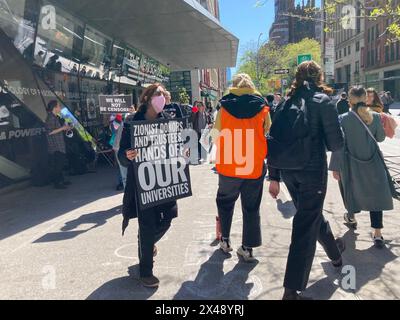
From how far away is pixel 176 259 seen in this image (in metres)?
4.20

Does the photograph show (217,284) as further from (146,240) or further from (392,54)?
(392,54)

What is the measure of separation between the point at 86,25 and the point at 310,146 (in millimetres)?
10947

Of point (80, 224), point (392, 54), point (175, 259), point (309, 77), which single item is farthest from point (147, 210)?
point (392, 54)

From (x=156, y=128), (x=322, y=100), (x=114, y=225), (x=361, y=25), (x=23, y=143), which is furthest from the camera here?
(x=361, y=25)

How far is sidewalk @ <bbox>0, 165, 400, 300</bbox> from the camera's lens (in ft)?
11.3

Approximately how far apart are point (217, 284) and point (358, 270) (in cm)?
149

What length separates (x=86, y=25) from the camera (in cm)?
1199

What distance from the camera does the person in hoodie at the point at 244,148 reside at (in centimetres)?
390

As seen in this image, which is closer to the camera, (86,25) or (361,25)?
(86,25)

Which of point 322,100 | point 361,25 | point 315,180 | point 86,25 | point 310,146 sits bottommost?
point 315,180

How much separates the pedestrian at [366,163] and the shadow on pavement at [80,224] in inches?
142

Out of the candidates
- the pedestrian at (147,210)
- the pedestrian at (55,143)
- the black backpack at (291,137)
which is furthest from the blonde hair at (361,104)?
the pedestrian at (55,143)
